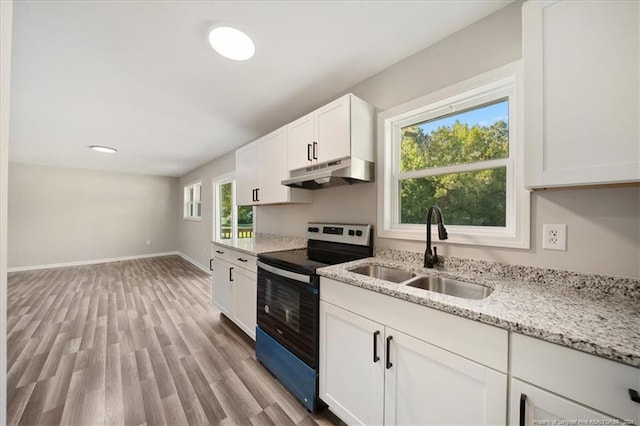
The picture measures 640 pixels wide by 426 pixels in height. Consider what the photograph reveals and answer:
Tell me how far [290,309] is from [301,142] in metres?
1.43

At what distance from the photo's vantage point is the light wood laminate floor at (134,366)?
1478 mm

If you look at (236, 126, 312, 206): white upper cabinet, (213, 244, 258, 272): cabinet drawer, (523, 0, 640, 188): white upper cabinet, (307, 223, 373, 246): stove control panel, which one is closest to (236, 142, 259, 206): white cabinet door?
(236, 126, 312, 206): white upper cabinet

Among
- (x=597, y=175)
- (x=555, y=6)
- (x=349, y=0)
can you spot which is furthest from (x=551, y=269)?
(x=349, y=0)

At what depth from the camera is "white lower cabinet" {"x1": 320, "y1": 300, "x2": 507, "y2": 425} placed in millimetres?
881

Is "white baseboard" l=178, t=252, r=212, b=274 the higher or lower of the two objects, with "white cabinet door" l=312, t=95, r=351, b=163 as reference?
lower

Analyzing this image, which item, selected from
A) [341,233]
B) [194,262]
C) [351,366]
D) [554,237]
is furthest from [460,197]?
[194,262]

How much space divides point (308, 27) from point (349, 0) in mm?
297

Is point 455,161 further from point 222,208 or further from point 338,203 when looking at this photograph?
point 222,208

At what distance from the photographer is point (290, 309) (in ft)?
5.48

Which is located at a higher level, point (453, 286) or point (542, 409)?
point (453, 286)

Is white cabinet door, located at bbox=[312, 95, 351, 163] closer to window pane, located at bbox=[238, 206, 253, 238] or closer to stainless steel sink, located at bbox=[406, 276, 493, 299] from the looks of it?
stainless steel sink, located at bbox=[406, 276, 493, 299]

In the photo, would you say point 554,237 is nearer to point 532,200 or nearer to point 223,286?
point 532,200

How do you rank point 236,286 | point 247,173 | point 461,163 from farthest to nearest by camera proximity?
1. point 247,173
2. point 236,286
3. point 461,163

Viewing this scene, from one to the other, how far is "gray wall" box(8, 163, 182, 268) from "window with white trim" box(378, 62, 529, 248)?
7150 mm
